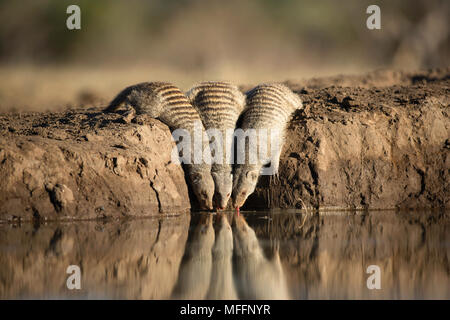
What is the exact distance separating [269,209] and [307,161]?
3.07ft

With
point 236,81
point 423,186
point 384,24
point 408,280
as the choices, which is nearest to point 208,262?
point 408,280

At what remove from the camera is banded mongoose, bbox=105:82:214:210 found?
29.8ft

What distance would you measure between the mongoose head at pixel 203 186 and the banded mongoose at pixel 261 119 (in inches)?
16.1

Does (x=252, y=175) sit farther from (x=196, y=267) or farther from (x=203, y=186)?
(x=196, y=267)

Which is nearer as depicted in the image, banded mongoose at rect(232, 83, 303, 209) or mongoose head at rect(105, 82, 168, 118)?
banded mongoose at rect(232, 83, 303, 209)

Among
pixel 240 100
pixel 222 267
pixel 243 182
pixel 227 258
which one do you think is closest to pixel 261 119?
pixel 240 100

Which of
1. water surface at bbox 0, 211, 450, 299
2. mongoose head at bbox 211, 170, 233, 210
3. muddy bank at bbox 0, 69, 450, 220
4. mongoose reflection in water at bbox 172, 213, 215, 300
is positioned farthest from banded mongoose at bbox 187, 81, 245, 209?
mongoose reflection in water at bbox 172, 213, 215, 300

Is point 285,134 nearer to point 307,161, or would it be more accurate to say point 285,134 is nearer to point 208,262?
point 307,161

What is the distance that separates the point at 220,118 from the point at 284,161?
118 cm

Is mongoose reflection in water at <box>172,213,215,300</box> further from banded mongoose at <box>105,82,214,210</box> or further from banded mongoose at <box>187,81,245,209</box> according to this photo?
banded mongoose at <box>187,81,245,209</box>

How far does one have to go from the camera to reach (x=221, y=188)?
9.13 m

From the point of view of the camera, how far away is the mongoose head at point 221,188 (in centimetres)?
913

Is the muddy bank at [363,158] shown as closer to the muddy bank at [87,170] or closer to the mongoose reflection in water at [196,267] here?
the muddy bank at [87,170]

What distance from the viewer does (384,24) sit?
2052cm
